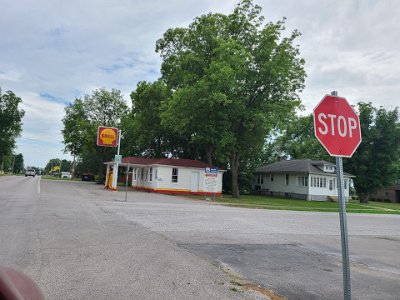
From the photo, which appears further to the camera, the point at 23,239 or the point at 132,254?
the point at 23,239

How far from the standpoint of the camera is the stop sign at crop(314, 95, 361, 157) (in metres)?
4.12

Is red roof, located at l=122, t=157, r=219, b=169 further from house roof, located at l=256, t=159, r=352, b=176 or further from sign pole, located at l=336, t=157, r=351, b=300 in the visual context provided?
sign pole, located at l=336, t=157, r=351, b=300

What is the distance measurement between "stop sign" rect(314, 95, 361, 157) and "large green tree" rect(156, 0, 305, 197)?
2813cm

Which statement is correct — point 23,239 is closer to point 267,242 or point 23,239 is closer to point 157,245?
point 157,245

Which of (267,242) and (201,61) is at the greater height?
(201,61)

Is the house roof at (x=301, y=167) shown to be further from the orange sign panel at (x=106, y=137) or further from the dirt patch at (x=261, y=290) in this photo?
the dirt patch at (x=261, y=290)

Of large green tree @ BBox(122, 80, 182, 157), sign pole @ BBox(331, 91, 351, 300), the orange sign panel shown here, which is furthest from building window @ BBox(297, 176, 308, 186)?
sign pole @ BBox(331, 91, 351, 300)

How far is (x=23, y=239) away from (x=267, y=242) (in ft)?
21.0

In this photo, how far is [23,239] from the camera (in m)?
8.37

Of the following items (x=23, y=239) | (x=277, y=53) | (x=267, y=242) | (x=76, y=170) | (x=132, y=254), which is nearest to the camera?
(x=132, y=254)

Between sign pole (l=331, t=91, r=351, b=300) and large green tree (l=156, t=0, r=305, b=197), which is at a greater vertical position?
large green tree (l=156, t=0, r=305, b=197)

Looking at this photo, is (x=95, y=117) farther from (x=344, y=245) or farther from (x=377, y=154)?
(x=344, y=245)

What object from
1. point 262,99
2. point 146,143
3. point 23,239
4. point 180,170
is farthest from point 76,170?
point 23,239

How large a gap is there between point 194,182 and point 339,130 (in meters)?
36.6
